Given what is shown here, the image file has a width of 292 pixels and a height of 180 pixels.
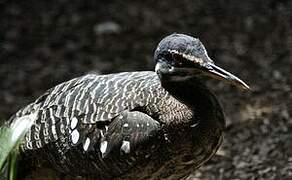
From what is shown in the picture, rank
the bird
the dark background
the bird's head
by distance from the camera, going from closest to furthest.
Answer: the bird's head < the bird < the dark background

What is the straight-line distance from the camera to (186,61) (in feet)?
12.8

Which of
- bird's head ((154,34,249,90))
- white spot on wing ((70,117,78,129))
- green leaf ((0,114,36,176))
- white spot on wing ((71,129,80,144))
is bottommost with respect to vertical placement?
white spot on wing ((71,129,80,144))

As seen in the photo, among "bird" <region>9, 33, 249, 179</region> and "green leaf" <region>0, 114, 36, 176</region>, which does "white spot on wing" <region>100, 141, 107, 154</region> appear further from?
"green leaf" <region>0, 114, 36, 176</region>

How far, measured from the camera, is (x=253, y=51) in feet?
21.3

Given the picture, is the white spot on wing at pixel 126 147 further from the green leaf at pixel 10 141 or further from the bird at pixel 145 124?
the green leaf at pixel 10 141

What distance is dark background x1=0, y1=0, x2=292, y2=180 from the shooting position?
5824 mm

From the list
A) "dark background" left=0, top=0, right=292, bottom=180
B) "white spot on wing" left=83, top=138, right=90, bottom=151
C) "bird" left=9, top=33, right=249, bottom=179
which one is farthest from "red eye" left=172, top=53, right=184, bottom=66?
"dark background" left=0, top=0, right=292, bottom=180

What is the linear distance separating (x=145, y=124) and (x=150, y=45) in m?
2.71

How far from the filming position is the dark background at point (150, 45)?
582cm

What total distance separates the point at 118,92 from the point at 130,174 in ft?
1.45

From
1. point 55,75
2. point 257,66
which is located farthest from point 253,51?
point 55,75

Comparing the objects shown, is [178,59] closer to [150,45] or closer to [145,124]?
[145,124]

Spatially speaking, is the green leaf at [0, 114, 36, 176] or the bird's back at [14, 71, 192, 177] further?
the bird's back at [14, 71, 192, 177]

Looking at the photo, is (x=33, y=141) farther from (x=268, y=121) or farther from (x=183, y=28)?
(x=183, y=28)
